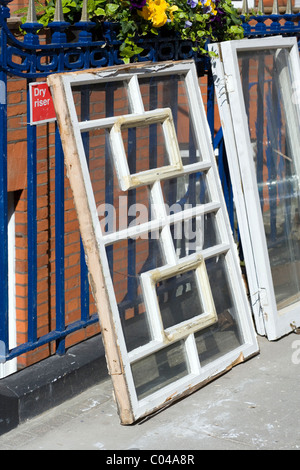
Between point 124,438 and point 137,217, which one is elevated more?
point 137,217

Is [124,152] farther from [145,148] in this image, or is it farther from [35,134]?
[35,134]

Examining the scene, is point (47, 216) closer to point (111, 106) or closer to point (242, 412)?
point (111, 106)

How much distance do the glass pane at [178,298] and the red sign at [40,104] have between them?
104 centimetres

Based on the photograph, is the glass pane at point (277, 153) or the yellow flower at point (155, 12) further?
the glass pane at point (277, 153)

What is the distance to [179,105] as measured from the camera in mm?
4430

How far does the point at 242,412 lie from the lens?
4043 mm

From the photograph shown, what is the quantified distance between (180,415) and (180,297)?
612 millimetres

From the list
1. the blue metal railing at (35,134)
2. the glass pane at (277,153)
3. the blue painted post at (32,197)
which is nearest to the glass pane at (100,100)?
the blue metal railing at (35,134)

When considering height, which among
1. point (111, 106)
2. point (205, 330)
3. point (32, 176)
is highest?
point (111, 106)

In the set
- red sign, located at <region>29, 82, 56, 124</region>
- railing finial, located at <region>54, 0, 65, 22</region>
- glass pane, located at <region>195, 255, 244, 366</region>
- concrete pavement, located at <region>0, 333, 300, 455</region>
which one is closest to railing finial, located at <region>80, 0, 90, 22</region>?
railing finial, located at <region>54, 0, 65, 22</region>

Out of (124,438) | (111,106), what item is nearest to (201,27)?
(111,106)

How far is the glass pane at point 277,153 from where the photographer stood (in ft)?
16.4

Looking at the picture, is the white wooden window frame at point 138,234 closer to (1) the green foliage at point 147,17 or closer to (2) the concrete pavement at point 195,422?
(2) the concrete pavement at point 195,422
